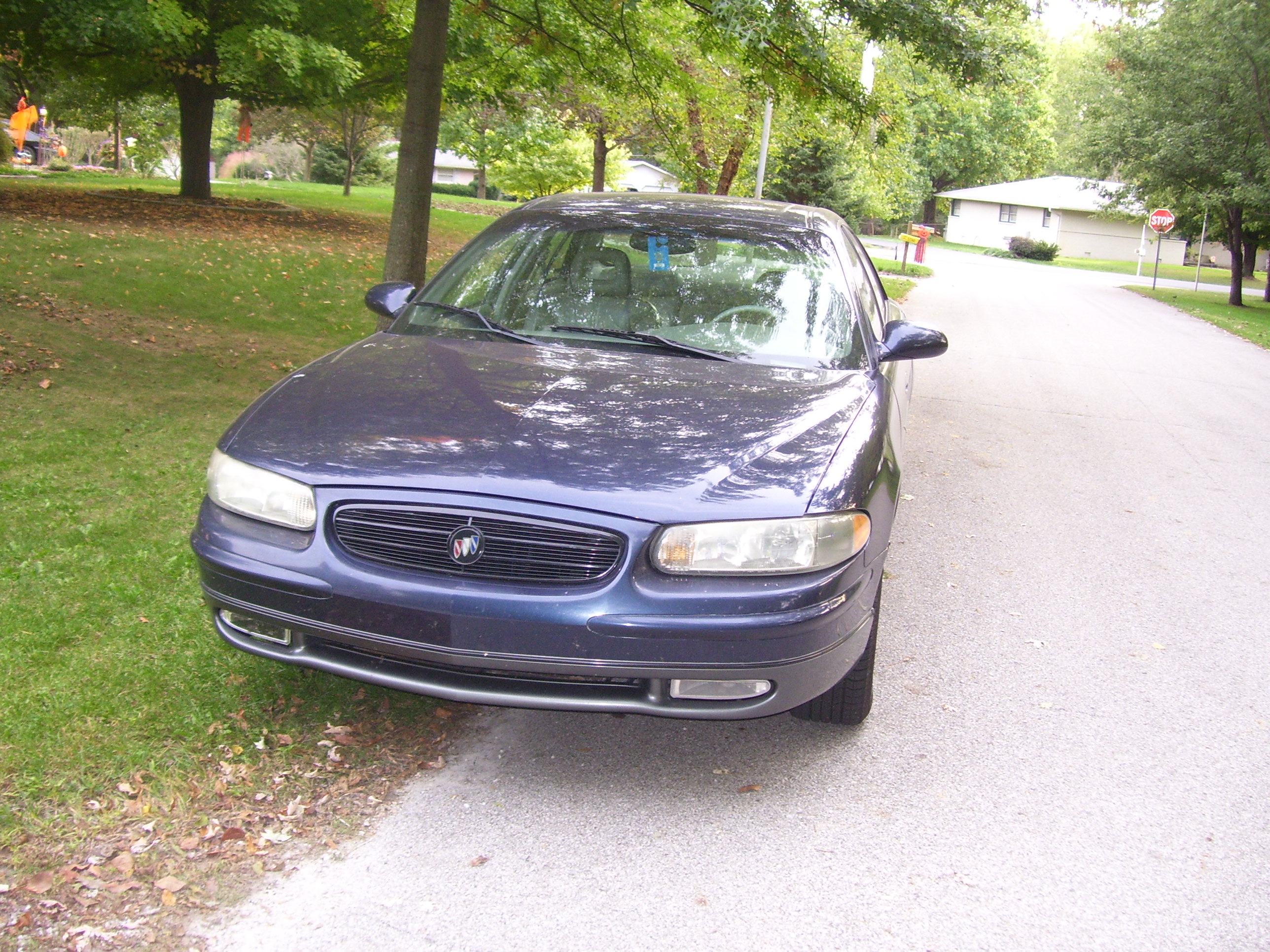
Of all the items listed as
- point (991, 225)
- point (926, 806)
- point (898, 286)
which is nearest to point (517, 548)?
point (926, 806)

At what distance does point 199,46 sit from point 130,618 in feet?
47.8

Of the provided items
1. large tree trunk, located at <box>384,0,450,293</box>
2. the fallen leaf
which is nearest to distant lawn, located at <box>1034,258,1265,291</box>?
large tree trunk, located at <box>384,0,450,293</box>

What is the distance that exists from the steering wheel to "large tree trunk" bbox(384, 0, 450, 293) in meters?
4.13

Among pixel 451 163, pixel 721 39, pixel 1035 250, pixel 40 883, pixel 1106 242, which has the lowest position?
pixel 40 883

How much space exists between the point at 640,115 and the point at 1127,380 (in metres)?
9.82

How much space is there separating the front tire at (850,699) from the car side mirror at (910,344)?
1042mm

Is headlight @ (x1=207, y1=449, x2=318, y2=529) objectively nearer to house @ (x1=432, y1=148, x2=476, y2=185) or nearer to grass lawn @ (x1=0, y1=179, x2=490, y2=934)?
grass lawn @ (x1=0, y1=179, x2=490, y2=934)

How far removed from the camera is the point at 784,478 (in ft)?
10.2

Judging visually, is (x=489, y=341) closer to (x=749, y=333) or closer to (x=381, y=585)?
(x=749, y=333)

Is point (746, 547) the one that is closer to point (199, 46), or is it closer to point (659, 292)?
point (659, 292)

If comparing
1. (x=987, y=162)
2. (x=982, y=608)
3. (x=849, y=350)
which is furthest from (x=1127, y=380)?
(x=987, y=162)

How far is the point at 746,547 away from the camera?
2.96m

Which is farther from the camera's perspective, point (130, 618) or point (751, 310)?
point (751, 310)

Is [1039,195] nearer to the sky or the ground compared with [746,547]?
nearer to the sky
